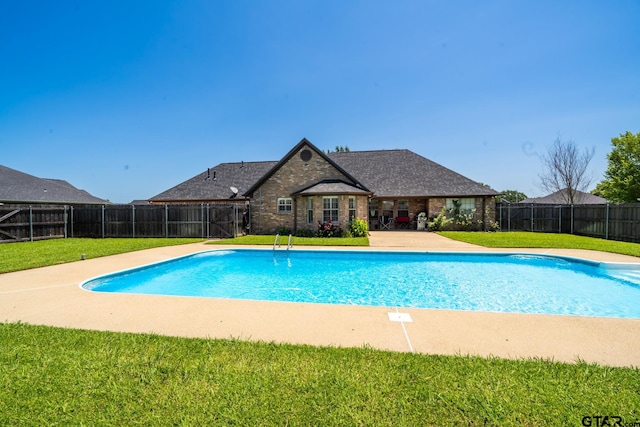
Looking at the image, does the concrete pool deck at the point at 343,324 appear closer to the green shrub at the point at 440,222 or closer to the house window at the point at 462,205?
the green shrub at the point at 440,222

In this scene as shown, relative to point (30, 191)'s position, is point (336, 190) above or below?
below

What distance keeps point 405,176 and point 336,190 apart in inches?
390

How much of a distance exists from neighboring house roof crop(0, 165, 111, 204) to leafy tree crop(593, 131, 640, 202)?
2282 inches

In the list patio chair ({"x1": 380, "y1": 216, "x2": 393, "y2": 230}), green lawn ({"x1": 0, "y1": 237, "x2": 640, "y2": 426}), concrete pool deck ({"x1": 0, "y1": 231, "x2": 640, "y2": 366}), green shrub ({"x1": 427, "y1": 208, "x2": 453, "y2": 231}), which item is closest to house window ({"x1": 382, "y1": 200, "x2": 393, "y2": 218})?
patio chair ({"x1": 380, "y1": 216, "x2": 393, "y2": 230})

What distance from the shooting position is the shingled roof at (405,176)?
2330 cm

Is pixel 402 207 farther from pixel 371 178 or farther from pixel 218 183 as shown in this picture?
pixel 218 183

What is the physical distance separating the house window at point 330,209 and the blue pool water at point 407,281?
5821 millimetres

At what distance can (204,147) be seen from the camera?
2642 cm

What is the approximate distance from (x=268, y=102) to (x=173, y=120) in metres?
6.54

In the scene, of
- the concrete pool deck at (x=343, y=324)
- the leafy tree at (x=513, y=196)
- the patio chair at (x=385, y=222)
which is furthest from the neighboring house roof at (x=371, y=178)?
the leafy tree at (x=513, y=196)

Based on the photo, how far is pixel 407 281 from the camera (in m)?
9.32

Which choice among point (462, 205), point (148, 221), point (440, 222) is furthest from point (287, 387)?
point (462, 205)

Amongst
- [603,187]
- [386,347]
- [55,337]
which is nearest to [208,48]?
[55,337]

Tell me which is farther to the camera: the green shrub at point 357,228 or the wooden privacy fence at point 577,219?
the green shrub at point 357,228
